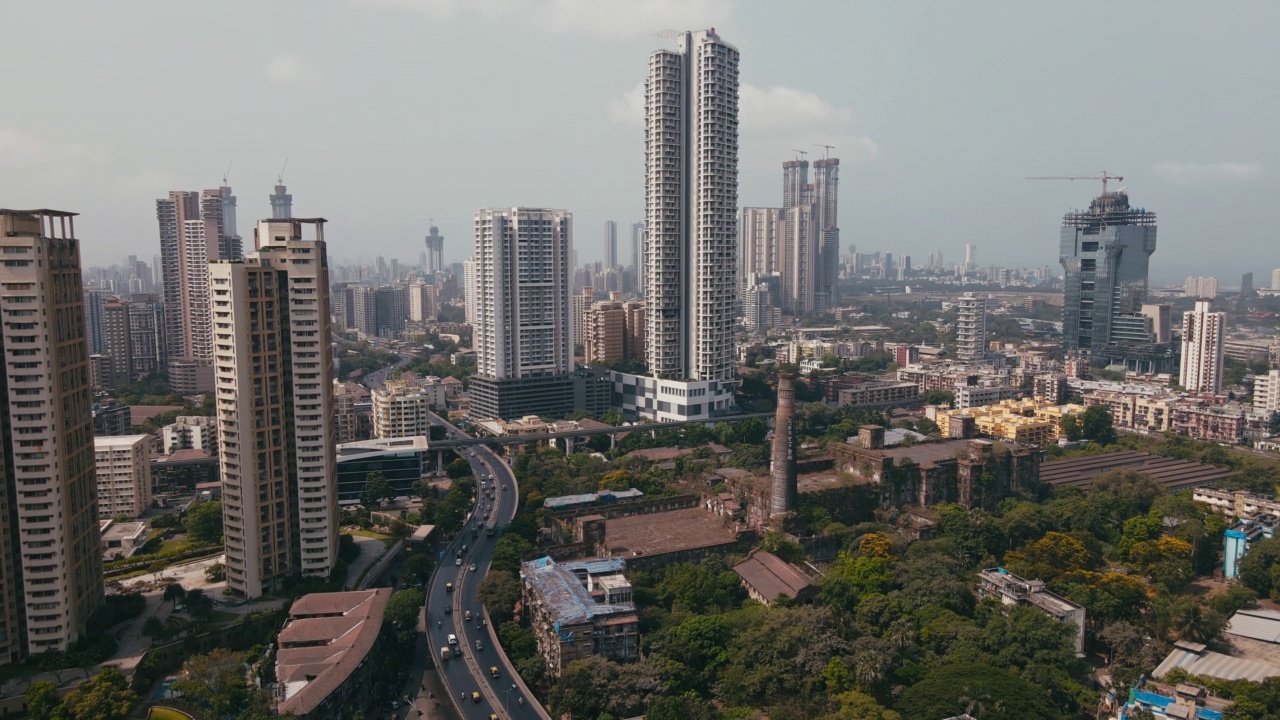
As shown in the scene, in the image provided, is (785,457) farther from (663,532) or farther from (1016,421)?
(1016,421)

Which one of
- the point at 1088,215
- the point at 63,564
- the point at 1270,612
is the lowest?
the point at 1270,612

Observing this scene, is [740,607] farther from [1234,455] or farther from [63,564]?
[1234,455]

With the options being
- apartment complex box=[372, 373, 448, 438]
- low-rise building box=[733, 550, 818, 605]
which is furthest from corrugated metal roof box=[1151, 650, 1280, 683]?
apartment complex box=[372, 373, 448, 438]

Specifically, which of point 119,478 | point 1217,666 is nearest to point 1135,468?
point 1217,666

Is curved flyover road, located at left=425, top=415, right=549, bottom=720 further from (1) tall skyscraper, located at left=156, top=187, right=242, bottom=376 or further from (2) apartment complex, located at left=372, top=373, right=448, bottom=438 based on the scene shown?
(1) tall skyscraper, located at left=156, top=187, right=242, bottom=376

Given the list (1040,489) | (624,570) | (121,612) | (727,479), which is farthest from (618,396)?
(121,612)

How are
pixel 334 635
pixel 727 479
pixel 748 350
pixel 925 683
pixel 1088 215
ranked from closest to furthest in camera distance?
pixel 925 683 → pixel 334 635 → pixel 727 479 → pixel 1088 215 → pixel 748 350
